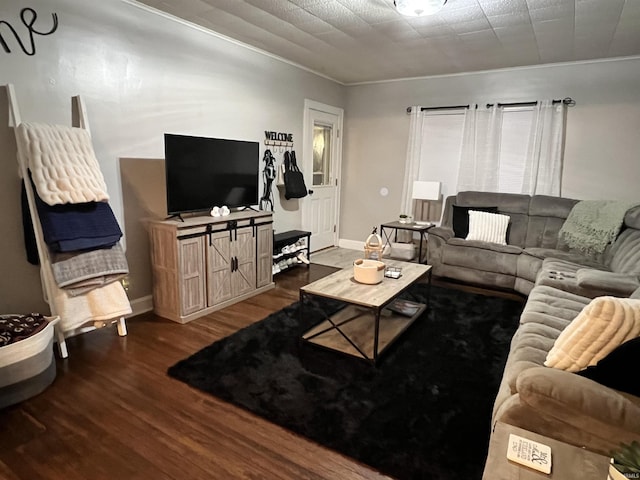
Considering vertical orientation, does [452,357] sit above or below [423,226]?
below

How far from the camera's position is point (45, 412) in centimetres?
203

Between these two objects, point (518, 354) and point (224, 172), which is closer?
point (518, 354)

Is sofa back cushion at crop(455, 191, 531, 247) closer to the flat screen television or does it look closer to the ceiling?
the ceiling

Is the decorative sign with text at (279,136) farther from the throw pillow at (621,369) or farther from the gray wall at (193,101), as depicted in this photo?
the throw pillow at (621,369)

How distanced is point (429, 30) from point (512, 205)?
2.25 meters

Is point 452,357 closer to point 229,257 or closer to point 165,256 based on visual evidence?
point 229,257

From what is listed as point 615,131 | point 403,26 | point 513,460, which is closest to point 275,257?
point 403,26

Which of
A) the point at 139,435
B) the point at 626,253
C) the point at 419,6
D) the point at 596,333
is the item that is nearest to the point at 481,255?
the point at 626,253

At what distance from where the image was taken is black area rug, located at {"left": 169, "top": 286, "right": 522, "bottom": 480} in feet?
5.92

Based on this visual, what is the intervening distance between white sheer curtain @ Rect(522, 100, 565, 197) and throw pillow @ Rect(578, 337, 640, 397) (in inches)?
150

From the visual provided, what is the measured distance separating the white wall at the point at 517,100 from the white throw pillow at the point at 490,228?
98cm

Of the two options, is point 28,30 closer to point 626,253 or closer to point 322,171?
point 322,171

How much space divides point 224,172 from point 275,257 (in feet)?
4.06

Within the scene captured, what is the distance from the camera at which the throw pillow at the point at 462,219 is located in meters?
4.52
